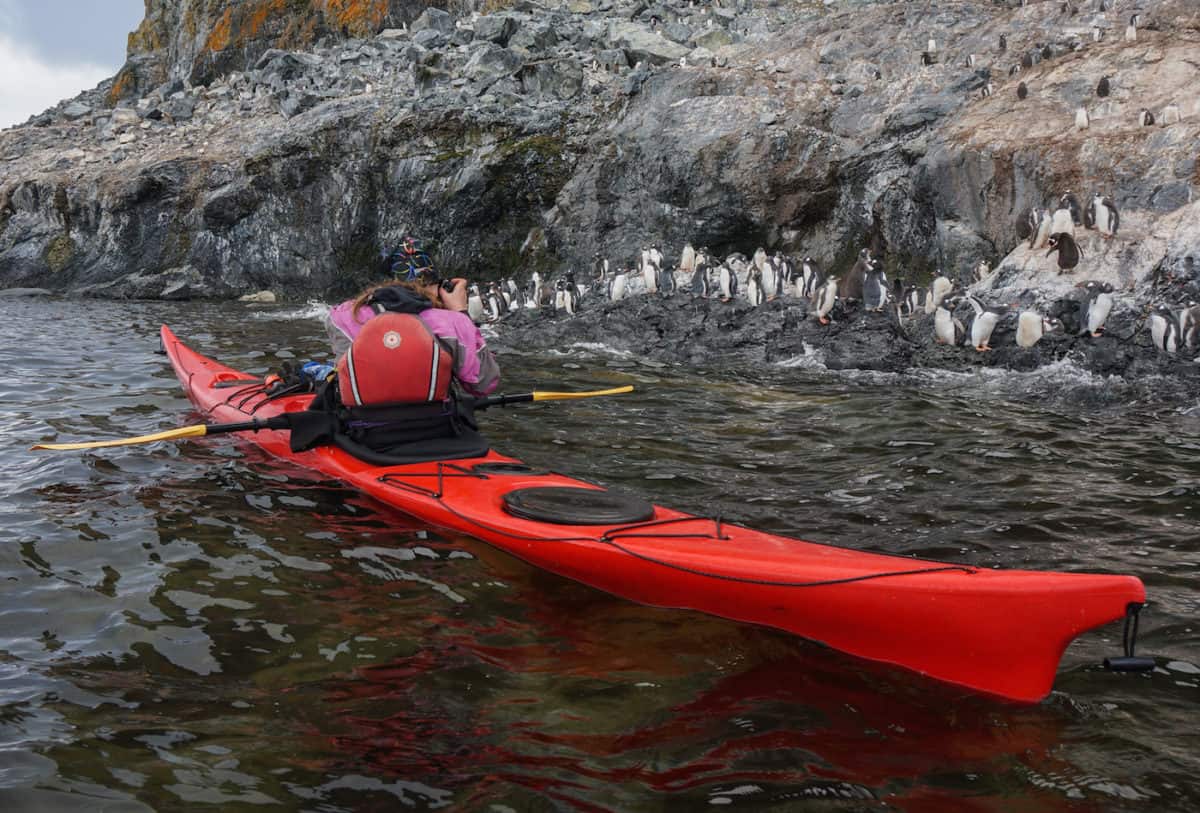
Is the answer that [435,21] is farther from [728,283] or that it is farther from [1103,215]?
[1103,215]

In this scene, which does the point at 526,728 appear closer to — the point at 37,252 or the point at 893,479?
the point at 893,479

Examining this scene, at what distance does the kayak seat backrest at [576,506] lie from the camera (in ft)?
12.0

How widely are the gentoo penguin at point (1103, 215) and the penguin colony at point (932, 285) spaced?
0.04 feet

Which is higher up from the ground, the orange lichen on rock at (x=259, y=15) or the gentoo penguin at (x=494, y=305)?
the orange lichen on rock at (x=259, y=15)

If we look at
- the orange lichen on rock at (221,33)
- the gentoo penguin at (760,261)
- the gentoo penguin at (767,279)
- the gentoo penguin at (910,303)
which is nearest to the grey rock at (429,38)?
the orange lichen on rock at (221,33)

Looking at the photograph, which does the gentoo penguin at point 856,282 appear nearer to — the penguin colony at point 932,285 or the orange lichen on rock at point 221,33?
the penguin colony at point 932,285

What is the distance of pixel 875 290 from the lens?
10.6 m

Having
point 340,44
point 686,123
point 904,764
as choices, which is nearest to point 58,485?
point 904,764

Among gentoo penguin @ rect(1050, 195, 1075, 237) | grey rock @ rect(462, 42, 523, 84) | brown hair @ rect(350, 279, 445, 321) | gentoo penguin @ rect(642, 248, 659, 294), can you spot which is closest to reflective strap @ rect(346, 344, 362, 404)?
brown hair @ rect(350, 279, 445, 321)

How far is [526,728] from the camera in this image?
8.27 feet

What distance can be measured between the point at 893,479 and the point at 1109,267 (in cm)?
599

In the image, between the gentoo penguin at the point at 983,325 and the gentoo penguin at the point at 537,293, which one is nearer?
the gentoo penguin at the point at 983,325

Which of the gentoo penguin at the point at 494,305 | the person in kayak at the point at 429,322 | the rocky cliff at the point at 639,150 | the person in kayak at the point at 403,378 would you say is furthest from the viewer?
the gentoo penguin at the point at 494,305

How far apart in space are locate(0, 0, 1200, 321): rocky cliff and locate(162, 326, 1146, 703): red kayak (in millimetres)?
7553
